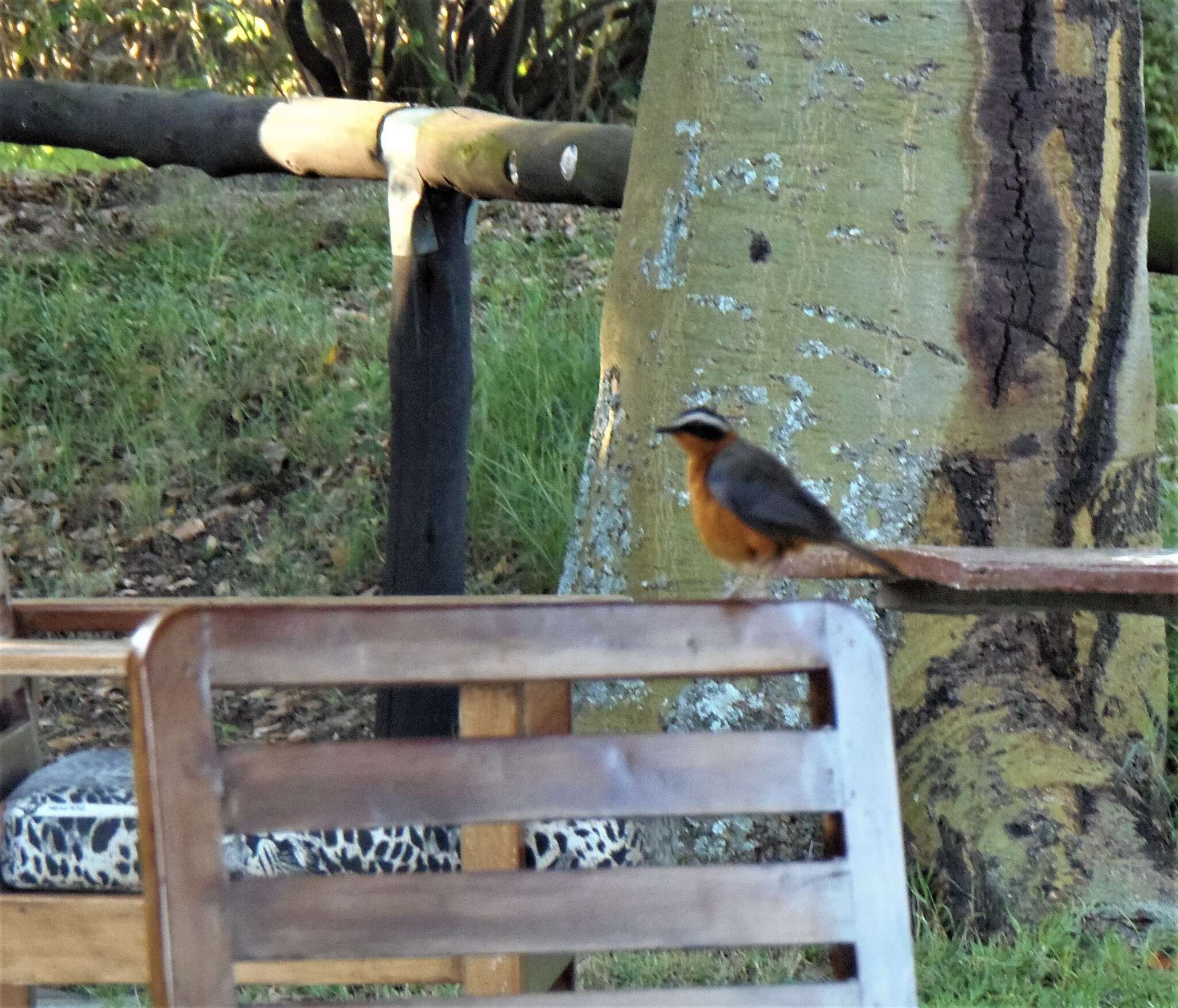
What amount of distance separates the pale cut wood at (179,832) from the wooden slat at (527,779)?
0.03 metres

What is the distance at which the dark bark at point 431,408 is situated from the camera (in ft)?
13.2

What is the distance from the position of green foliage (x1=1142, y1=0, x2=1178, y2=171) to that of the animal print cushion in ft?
21.4

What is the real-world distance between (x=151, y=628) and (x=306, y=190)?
771 cm

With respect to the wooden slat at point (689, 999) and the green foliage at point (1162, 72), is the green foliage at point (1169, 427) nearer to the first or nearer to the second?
the green foliage at point (1162, 72)

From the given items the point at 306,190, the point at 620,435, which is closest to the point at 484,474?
the point at 620,435

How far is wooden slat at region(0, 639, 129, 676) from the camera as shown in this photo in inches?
87.4

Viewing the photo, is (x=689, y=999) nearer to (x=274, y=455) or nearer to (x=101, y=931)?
(x=101, y=931)

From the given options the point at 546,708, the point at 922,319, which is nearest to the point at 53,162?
the point at 922,319

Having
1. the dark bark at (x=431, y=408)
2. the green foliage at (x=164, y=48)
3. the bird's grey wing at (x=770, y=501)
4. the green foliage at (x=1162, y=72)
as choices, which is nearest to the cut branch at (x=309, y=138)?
the dark bark at (x=431, y=408)

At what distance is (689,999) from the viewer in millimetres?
1312

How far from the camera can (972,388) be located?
10.9ft

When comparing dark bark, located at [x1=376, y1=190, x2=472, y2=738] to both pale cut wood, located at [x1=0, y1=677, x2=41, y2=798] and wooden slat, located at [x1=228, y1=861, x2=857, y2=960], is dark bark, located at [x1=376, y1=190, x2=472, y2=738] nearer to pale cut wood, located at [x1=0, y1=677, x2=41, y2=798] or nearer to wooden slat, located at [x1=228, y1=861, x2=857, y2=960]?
pale cut wood, located at [x1=0, y1=677, x2=41, y2=798]

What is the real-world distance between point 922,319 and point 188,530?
345 centimetres

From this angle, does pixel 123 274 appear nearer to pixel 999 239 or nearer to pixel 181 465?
pixel 181 465
